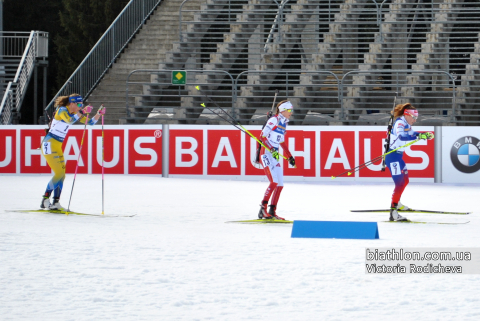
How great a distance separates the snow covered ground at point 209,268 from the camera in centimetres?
629

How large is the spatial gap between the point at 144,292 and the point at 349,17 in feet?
77.9

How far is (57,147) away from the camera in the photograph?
Result: 13484 mm

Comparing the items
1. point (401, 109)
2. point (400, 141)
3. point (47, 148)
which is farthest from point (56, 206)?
point (401, 109)

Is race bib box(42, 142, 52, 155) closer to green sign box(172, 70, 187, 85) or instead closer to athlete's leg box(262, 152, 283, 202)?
athlete's leg box(262, 152, 283, 202)

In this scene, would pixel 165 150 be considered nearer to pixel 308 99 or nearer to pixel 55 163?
pixel 308 99

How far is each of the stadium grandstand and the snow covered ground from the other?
1120cm

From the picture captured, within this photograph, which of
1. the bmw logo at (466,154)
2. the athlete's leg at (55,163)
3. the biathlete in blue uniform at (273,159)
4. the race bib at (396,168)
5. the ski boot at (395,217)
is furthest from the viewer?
the bmw logo at (466,154)

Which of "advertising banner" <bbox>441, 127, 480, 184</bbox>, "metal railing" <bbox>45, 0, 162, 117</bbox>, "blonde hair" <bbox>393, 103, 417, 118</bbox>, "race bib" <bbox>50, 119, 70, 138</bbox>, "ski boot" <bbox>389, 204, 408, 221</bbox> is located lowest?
"ski boot" <bbox>389, 204, 408, 221</bbox>

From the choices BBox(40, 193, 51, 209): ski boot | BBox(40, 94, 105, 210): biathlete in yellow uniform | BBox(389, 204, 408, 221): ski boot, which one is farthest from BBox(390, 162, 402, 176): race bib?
BBox(40, 193, 51, 209): ski boot

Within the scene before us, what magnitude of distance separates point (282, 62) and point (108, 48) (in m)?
6.57

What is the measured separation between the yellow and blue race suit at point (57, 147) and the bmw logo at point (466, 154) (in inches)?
432

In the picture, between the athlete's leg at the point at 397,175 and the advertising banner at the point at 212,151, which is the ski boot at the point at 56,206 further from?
the advertising banner at the point at 212,151

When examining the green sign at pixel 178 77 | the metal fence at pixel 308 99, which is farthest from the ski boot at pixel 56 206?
the green sign at pixel 178 77

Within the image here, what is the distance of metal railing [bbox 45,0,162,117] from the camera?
2792 centimetres
